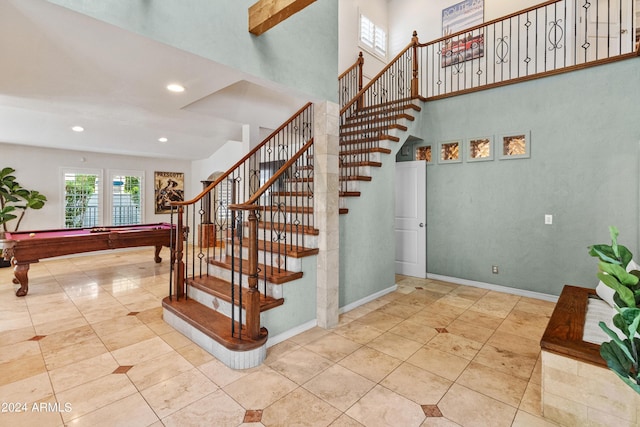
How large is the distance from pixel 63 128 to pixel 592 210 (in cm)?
869

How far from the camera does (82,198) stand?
298 inches

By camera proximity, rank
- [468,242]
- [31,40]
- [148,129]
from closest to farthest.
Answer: [31,40]
[468,242]
[148,129]

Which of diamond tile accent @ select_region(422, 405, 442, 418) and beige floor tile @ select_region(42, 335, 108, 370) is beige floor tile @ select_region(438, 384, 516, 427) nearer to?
diamond tile accent @ select_region(422, 405, 442, 418)

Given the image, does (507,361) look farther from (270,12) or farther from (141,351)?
(270,12)

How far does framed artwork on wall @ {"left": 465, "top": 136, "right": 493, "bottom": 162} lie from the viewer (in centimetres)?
465

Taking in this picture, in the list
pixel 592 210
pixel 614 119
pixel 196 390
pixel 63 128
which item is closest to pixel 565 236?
pixel 592 210

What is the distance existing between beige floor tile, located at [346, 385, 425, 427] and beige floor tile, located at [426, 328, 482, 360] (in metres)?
0.91

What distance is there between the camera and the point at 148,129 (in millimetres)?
6449

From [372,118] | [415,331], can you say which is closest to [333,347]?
[415,331]

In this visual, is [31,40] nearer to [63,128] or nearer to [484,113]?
[63,128]

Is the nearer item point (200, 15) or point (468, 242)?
point (200, 15)

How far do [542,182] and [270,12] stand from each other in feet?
13.3

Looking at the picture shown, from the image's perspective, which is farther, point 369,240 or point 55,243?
point 55,243

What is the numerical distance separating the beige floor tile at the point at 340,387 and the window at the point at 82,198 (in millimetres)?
7827
